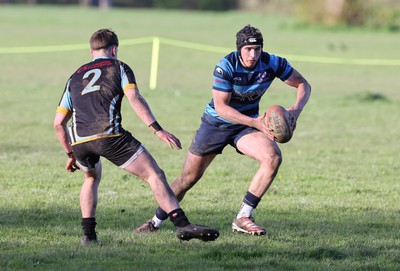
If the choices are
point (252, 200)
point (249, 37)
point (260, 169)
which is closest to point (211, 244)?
point (252, 200)

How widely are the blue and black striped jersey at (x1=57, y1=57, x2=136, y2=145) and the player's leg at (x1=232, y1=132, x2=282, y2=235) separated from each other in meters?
1.49

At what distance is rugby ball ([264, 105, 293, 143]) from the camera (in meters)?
8.91

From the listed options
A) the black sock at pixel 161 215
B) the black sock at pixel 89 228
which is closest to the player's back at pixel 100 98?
the black sock at pixel 89 228

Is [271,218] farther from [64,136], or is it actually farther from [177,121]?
[177,121]

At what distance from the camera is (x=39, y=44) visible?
4059 cm

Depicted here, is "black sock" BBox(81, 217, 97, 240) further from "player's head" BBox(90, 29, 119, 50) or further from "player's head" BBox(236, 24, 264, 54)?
"player's head" BBox(236, 24, 264, 54)

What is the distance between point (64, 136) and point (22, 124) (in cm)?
1072

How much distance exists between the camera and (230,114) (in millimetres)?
9102

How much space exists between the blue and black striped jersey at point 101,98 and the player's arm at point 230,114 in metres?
1.26

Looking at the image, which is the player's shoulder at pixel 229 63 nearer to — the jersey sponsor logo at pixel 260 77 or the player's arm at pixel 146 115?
the jersey sponsor logo at pixel 260 77

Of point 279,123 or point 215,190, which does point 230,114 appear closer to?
point 279,123

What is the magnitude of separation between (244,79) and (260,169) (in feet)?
2.87

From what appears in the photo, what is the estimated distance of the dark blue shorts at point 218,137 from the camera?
30.8ft

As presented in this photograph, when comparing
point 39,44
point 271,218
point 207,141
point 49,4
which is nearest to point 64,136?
point 207,141
